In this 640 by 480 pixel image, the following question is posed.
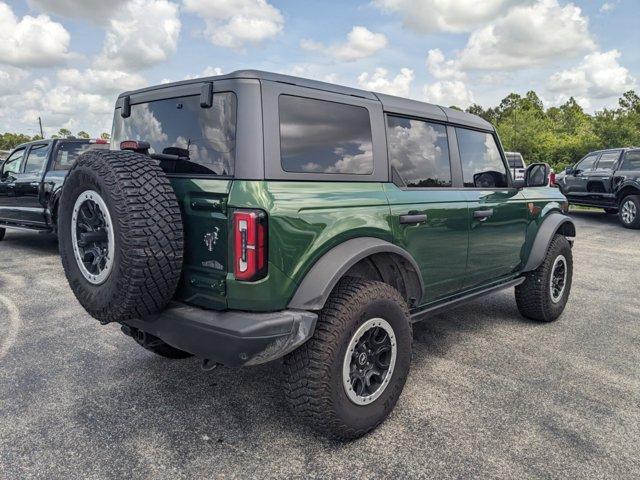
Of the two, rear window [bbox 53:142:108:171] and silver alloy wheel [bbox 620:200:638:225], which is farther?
silver alloy wheel [bbox 620:200:638:225]

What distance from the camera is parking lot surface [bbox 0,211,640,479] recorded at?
7.78 ft

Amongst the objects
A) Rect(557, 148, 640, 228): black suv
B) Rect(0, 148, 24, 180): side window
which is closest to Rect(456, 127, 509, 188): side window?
Rect(0, 148, 24, 180): side window

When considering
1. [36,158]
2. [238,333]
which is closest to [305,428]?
[238,333]

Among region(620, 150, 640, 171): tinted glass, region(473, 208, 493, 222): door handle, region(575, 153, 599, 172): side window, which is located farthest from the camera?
region(575, 153, 599, 172): side window

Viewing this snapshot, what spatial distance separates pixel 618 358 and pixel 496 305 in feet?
4.87

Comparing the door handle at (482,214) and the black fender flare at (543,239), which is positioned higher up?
the door handle at (482,214)

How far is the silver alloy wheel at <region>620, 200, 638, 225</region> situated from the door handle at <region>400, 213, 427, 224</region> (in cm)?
1002

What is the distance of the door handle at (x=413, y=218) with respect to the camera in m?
2.94

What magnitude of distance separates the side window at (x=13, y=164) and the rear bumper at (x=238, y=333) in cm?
721

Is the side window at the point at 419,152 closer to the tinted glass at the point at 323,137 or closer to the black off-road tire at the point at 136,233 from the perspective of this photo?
the tinted glass at the point at 323,137

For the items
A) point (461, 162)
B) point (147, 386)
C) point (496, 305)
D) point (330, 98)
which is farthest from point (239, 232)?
point (496, 305)

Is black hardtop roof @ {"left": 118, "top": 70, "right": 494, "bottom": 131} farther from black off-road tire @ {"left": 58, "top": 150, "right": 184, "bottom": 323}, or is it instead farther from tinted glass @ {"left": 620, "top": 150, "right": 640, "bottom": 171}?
tinted glass @ {"left": 620, "top": 150, "right": 640, "bottom": 171}

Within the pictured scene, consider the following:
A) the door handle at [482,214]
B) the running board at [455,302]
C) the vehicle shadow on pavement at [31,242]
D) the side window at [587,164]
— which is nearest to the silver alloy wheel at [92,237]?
the running board at [455,302]

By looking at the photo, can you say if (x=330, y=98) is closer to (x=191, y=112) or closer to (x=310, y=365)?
(x=191, y=112)
